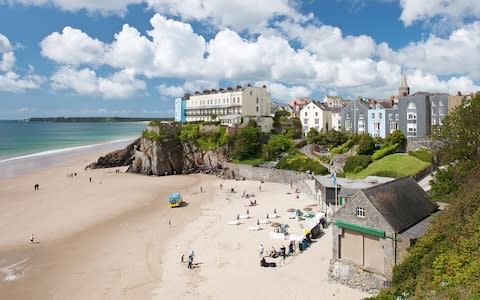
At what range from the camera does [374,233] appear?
15.5 meters

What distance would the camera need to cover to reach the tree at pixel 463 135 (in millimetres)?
22641

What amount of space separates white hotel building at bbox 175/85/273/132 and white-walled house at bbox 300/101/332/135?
6399 millimetres

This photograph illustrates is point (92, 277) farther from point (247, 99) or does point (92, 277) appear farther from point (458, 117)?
point (247, 99)

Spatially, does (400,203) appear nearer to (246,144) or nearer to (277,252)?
(277,252)

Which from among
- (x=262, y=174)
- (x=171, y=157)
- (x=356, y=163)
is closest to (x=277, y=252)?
(x=356, y=163)

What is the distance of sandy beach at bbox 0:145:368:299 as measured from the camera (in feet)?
56.8

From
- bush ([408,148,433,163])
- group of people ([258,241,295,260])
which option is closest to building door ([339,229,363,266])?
group of people ([258,241,295,260])

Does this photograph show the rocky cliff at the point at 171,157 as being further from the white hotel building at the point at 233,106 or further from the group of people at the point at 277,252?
the group of people at the point at 277,252

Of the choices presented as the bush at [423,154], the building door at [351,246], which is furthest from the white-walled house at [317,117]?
the building door at [351,246]

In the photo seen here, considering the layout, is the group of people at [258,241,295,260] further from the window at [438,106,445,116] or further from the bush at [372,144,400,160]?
the window at [438,106,445,116]

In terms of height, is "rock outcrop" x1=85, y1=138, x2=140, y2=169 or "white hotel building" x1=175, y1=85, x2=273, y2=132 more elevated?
"white hotel building" x1=175, y1=85, x2=273, y2=132

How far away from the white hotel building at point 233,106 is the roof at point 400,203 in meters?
42.0

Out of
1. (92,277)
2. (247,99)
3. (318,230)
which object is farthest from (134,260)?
(247,99)

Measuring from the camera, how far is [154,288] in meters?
17.6
